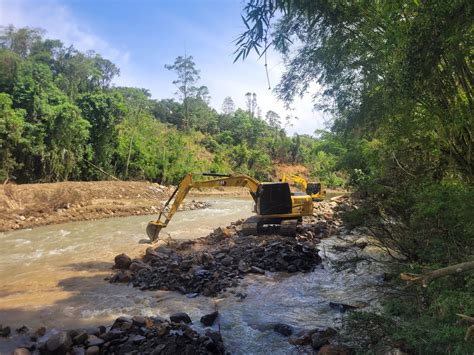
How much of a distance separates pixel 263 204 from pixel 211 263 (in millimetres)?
3367

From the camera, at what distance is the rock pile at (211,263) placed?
9.16m

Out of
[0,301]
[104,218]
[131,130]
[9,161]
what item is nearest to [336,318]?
[0,301]

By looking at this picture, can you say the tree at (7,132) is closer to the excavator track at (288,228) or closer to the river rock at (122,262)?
the river rock at (122,262)

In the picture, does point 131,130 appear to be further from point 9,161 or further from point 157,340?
point 157,340

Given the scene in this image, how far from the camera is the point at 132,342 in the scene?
570 centimetres

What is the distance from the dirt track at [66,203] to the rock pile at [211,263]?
9.10 meters

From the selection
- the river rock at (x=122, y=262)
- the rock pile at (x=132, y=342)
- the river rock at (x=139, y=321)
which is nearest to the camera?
the rock pile at (x=132, y=342)

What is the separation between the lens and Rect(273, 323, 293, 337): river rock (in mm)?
6559

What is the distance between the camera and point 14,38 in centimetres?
4359

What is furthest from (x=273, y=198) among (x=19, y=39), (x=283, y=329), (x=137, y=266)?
(x=19, y=39)

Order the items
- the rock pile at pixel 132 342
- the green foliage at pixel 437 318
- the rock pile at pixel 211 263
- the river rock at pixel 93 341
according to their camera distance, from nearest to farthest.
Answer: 1. the green foliage at pixel 437 318
2. the rock pile at pixel 132 342
3. the river rock at pixel 93 341
4. the rock pile at pixel 211 263

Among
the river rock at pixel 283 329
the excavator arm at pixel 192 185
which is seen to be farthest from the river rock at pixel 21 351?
the excavator arm at pixel 192 185

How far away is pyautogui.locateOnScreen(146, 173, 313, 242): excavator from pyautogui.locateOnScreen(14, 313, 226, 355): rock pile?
6651mm

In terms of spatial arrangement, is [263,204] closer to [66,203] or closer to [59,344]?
[59,344]
